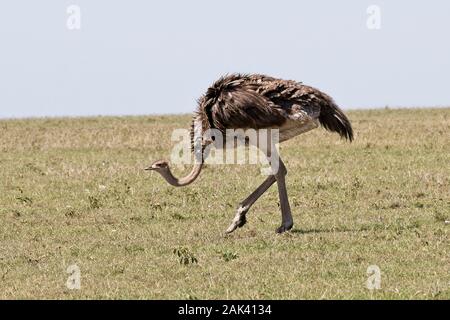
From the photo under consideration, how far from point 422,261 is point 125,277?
2.91 m

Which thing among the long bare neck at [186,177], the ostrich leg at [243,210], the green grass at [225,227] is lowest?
the green grass at [225,227]

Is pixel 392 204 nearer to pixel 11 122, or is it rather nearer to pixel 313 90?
pixel 313 90

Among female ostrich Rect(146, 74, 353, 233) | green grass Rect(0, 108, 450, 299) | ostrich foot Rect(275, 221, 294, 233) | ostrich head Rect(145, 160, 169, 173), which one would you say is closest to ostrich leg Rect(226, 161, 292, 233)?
female ostrich Rect(146, 74, 353, 233)

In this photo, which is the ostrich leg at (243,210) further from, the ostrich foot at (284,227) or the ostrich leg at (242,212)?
the ostrich foot at (284,227)

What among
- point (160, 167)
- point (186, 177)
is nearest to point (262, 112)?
point (186, 177)

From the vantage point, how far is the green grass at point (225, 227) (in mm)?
9602

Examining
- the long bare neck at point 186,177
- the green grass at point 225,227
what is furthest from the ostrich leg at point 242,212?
the long bare neck at point 186,177

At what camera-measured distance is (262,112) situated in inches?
487

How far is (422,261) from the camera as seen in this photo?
10.4 m

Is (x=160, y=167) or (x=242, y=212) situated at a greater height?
(x=160, y=167)

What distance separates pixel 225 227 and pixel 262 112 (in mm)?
1742

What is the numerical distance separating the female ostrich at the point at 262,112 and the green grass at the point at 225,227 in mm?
714

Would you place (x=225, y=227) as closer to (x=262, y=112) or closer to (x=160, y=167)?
(x=160, y=167)
